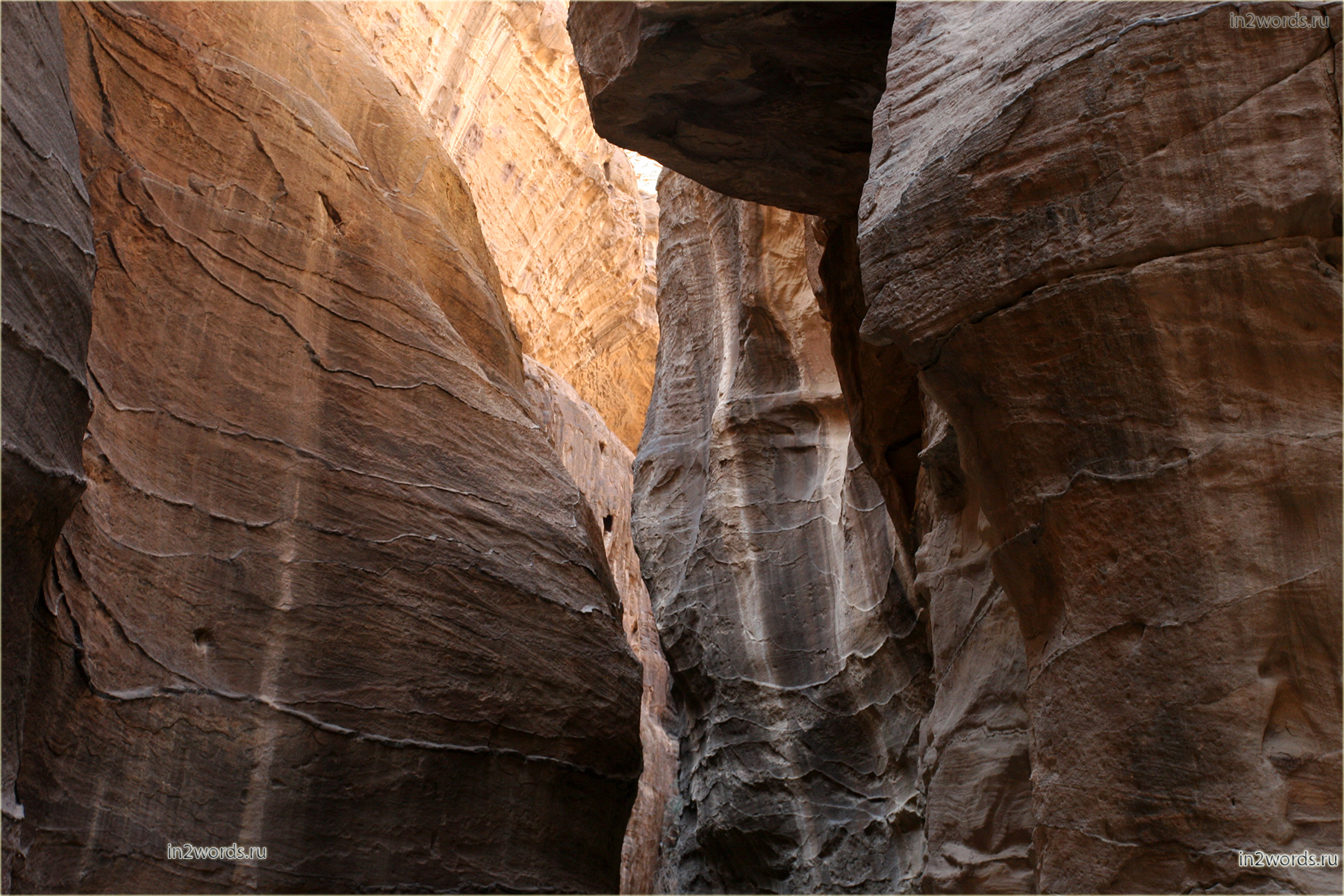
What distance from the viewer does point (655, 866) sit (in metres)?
15.9

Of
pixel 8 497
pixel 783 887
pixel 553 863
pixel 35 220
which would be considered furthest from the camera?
pixel 783 887

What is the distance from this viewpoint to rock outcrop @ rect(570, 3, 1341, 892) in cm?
407

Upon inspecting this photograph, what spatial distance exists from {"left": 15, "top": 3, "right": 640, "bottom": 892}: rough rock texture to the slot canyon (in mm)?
26

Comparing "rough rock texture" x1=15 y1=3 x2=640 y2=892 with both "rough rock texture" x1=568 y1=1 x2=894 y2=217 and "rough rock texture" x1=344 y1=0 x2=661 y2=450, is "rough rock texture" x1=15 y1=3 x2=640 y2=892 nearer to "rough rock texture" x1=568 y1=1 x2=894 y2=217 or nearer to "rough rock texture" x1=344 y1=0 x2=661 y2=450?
"rough rock texture" x1=568 y1=1 x2=894 y2=217

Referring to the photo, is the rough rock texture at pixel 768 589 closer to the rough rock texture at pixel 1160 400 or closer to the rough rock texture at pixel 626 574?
the rough rock texture at pixel 626 574

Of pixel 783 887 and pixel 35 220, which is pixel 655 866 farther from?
pixel 35 220

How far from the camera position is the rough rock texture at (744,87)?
20.6 feet

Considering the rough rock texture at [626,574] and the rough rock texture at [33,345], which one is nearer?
the rough rock texture at [33,345]

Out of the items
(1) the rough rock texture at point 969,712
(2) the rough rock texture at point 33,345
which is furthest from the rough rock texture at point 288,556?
(1) the rough rock texture at point 969,712

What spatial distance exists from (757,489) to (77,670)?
22.8 ft

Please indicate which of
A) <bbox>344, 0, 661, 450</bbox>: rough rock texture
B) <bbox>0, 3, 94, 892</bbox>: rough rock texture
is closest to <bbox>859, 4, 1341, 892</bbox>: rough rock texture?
<bbox>0, 3, 94, 892</bbox>: rough rock texture

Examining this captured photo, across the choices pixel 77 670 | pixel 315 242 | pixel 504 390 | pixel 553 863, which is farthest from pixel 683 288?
pixel 77 670

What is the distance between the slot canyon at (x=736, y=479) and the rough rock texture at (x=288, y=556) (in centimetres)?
3

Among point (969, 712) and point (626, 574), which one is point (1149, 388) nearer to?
point (969, 712)
